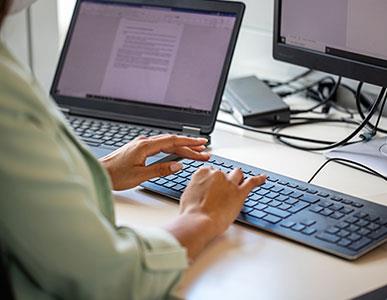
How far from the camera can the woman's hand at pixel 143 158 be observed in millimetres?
1264

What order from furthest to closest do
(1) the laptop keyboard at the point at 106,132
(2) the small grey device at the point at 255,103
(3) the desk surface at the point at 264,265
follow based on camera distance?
1. (2) the small grey device at the point at 255,103
2. (1) the laptop keyboard at the point at 106,132
3. (3) the desk surface at the point at 264,265

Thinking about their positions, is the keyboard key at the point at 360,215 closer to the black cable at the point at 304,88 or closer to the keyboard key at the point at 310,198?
the keyboard key at the point at 310,198

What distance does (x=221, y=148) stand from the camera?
1472mm

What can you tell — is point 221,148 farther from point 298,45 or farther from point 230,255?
point 230,255

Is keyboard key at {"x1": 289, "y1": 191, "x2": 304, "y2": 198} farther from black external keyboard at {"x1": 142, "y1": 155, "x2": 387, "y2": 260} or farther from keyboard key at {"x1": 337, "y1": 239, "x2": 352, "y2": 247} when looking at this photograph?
keyboard key at {"x1": 337, "y1": 239, "x2": 352, "y2": 247}

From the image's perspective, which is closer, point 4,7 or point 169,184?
point 4,7

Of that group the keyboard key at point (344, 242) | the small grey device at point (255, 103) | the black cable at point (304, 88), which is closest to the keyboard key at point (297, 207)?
the keyboard key at point (344, 242)

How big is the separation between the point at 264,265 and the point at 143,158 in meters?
0.33

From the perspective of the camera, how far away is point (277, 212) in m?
1.16

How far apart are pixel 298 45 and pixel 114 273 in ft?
2.47

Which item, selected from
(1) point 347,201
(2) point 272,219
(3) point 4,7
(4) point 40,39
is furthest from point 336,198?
(4) point 40,39

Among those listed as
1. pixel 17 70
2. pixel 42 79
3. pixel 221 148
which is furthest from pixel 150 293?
pixel 42 79

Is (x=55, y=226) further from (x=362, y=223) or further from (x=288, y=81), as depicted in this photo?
(x=288, y=81)

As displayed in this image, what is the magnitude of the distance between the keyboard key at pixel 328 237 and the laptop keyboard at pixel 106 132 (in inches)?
18.7
